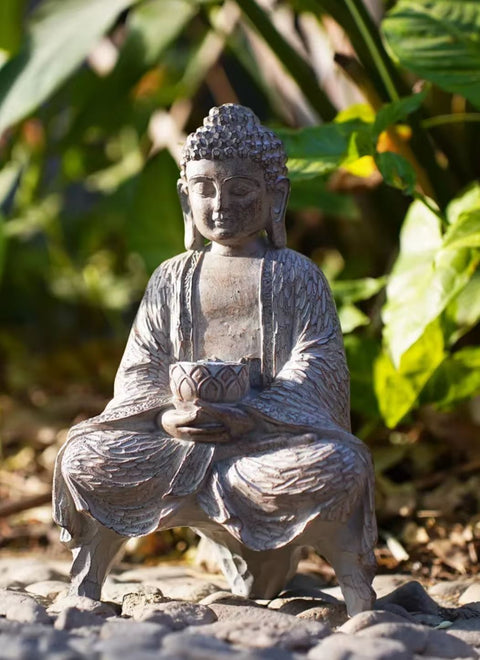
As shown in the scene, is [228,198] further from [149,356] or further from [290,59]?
[290,59]

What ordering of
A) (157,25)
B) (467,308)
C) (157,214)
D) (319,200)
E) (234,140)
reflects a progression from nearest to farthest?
(234,140) → (467,308) → (319,200) → (157,214) → (157,25)

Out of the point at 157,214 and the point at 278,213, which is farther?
the point at 157,214

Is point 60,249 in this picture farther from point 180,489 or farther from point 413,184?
point 180,489

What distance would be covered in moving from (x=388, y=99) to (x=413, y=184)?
0.50 meters

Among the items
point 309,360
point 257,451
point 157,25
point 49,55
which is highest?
point 157,25

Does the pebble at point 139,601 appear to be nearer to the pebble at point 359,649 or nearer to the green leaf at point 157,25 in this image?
the pebble at point 359,649

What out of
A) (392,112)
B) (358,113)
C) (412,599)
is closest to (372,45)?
(358,113)

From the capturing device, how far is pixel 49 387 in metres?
4.02

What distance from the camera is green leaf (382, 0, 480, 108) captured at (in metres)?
2.45

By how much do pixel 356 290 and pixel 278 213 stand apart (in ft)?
2.17

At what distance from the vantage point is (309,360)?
6.24ft

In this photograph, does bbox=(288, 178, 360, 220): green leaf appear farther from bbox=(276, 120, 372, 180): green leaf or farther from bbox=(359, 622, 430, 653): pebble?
bbox=(359, 622, 430, 653): pebble

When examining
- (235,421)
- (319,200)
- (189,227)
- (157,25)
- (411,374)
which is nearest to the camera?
(235,421)

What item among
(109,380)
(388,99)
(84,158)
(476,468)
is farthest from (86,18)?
(476,468)
